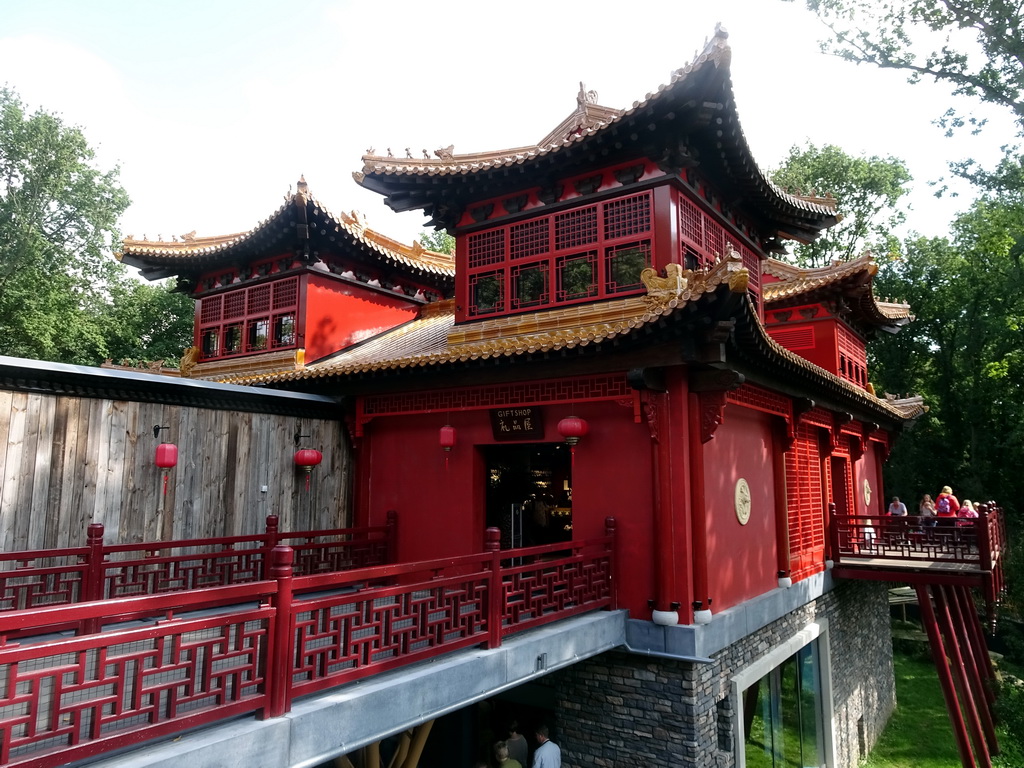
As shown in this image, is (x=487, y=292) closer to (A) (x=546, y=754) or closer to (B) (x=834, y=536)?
(A) (x=546, y=754)

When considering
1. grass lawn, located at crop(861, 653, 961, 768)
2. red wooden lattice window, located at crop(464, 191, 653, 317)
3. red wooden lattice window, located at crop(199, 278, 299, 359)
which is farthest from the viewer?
grass lawn, located at crop(861, 653, 961, 768)

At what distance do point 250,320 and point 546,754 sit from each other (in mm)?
9083

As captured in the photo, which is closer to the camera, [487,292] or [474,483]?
[474,483]

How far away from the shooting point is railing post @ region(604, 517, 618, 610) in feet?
23.1

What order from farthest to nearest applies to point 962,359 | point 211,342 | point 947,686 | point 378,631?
point 962,359 < point 211,342 < point 947,686 < point 378,631

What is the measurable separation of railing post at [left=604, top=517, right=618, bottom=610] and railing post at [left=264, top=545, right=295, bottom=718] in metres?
3.83

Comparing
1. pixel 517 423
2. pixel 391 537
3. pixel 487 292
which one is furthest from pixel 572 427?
pixel 391 537

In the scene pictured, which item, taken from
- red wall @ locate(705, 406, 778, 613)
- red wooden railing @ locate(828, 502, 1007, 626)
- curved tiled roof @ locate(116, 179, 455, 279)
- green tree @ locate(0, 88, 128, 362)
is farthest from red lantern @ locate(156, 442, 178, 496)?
green tree @ locate(0, 88, 128, 362)

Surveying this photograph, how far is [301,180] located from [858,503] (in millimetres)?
12473

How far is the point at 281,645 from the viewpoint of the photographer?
12.9ft

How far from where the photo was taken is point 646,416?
700 centimetres

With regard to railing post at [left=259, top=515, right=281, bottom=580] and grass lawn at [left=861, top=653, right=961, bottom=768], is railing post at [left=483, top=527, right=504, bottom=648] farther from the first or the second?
grass lawn at [left=861, top=653, right=961, bottom=768]

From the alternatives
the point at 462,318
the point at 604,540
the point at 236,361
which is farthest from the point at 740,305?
the point at 236,361

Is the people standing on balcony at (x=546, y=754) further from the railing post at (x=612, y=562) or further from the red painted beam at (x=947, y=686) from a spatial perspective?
the red painted beam at (x=947, y=686)
